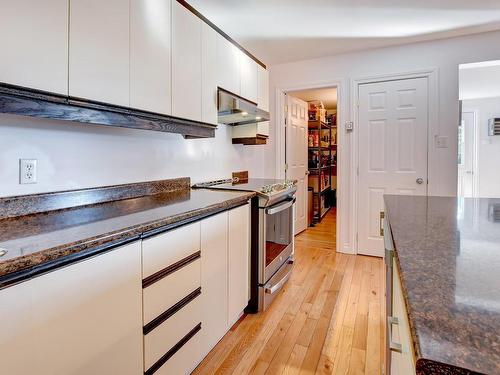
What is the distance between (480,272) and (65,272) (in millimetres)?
1080

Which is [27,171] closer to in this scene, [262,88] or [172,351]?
[172,351]

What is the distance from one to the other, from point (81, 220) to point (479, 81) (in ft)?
17.1

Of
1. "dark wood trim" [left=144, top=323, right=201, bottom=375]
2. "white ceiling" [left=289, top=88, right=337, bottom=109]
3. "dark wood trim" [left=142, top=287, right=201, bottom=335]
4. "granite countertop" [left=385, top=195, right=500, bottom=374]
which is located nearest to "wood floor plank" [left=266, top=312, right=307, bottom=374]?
"dark wood trim" [left=144, top=323, right=201, bottom=375]

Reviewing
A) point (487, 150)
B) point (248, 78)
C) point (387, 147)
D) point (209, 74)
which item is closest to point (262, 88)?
point (248, 78)

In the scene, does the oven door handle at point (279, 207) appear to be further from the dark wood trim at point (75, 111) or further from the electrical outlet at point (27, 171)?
the electrical outlet at point (27, 171)

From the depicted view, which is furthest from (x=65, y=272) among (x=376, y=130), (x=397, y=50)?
(x=397, y=50)

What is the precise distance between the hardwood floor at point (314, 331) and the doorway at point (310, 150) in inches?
64.8

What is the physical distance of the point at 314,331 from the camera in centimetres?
194

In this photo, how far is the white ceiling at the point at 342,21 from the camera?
2353 mm

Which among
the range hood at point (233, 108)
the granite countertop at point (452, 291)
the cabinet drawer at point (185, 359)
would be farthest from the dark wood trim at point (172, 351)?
the range hood at point (233, 108)

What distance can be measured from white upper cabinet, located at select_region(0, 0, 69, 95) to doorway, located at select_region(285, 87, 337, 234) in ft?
9.83

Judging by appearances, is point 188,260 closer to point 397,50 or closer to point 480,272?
point 480,272

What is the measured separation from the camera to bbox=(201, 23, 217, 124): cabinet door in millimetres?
2088

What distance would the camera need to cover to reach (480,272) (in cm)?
60
